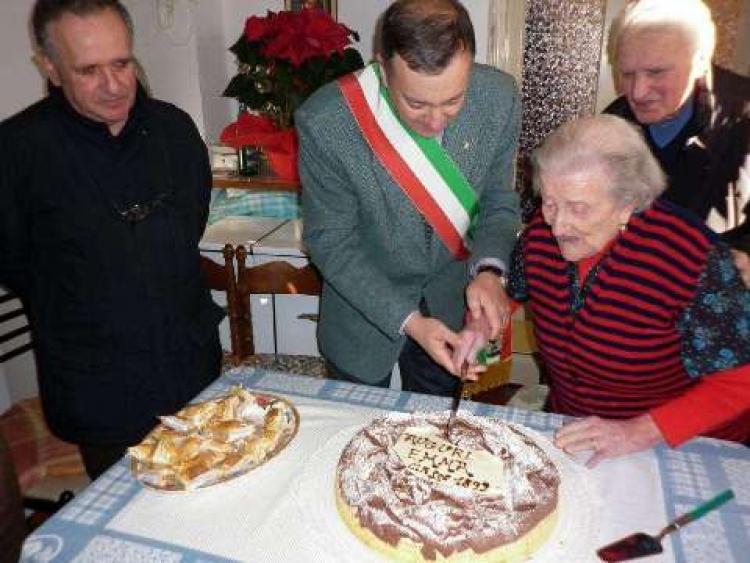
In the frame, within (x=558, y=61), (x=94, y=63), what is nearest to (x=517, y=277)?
(x=94, y=63)

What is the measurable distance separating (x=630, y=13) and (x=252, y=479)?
1.74 meters

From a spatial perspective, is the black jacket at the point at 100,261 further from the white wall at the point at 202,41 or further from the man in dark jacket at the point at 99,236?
the white wall at the point at 202,41

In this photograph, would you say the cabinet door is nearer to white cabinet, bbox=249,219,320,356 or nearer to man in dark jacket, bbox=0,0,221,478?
white cabinet, bbox=249,219,320,356

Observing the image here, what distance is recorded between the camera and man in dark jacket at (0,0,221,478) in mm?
1579

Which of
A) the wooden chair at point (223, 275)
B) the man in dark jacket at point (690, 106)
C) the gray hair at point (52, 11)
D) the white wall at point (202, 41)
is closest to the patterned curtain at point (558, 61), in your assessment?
the white wall at point (202, 41)

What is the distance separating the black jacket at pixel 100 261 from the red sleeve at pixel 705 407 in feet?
4.08

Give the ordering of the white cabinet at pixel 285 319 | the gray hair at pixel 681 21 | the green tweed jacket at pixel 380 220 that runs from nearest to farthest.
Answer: the green tweed jacket at pixel 380 220 → the gray hair at pixel 681 21 → the white cabinet at pixel 285 319

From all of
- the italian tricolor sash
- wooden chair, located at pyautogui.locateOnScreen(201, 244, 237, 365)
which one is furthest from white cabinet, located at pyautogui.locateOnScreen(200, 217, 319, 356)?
the italian tricolor sash

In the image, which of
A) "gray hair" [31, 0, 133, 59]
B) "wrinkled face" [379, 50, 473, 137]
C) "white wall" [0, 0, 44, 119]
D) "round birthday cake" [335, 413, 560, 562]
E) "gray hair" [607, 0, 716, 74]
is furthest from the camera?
"white wall" [0, 0, 44, 119]

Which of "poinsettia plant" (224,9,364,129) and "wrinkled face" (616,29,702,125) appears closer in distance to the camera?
"wrinkled face" (616,29,702,125)

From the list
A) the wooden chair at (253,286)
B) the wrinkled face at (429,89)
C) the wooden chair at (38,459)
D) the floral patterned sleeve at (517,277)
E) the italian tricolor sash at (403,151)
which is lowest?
the wooden chair at (38,459)

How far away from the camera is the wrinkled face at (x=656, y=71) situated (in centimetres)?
187

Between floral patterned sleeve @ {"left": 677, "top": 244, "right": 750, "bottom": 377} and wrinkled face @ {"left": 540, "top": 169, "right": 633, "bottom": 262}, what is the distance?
214mm

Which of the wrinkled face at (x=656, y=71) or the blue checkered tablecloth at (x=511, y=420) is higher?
the wrinkled face at (x=656, y=71)
